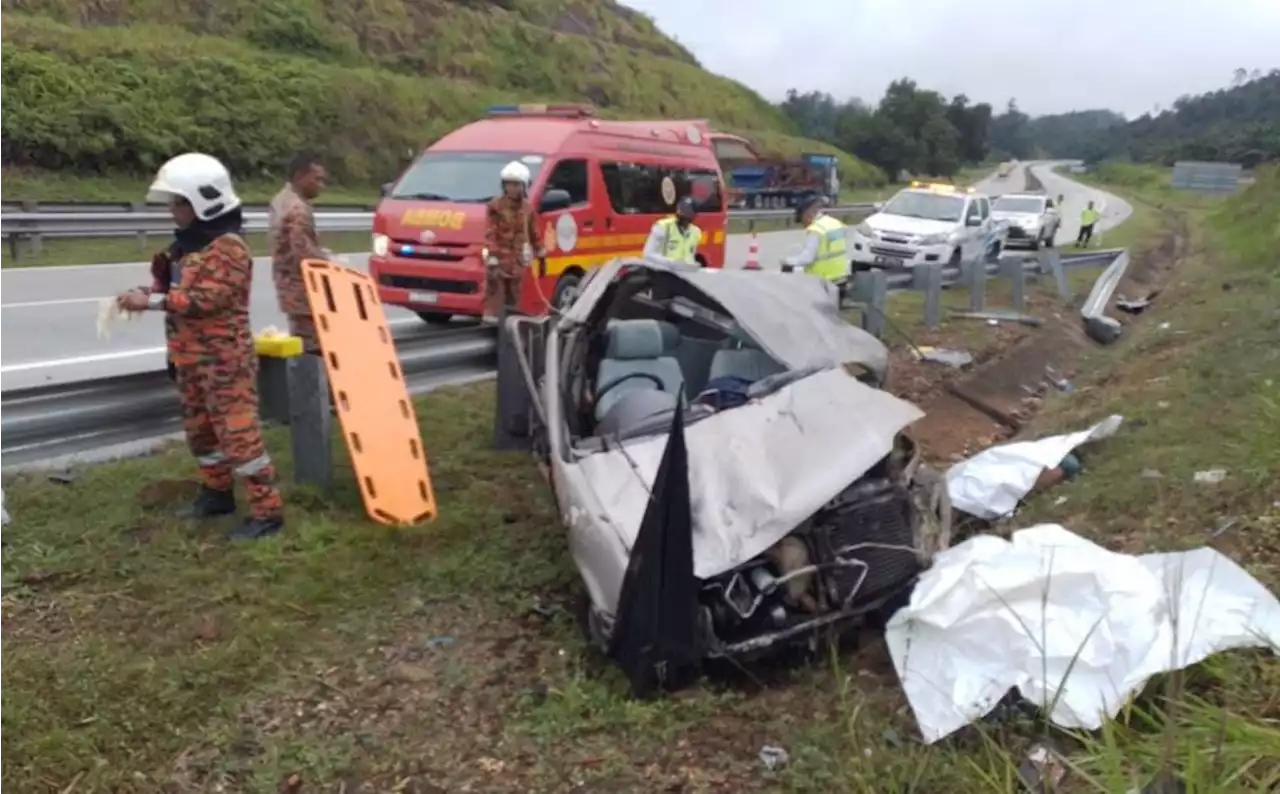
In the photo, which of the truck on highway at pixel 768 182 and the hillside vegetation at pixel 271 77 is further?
the truck on highway at pixel 768 182

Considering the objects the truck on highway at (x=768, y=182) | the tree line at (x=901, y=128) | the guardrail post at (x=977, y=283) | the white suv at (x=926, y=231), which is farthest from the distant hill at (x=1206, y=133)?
the guardrail post at (x=977, y=283)

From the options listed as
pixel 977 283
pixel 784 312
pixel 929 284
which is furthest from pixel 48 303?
pixel 977 283

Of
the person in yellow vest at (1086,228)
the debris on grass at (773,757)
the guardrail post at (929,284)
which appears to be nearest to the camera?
the debris on grass at (773,757)

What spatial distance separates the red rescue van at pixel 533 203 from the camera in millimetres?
10742

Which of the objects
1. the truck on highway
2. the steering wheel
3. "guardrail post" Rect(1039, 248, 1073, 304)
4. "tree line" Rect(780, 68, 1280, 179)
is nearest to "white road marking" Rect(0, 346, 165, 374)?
the steering wheel

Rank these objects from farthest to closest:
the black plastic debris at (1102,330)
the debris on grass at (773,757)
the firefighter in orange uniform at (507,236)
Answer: the black plastic debris at (1102,330) < the firefighter in orange uniform at (507,236) < the debris on grass at (773,757)

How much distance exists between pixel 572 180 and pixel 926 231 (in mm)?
9808

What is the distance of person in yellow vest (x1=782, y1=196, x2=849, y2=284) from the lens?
10359 millimetres

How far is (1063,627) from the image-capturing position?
357 centimetres

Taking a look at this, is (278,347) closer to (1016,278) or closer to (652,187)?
(652,187)

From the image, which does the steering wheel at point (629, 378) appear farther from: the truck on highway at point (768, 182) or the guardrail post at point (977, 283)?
the truck on highway at point (768, 182)

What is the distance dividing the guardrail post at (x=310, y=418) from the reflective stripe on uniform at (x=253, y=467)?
1.87 feet

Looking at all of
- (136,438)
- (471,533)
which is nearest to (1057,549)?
(471,533)

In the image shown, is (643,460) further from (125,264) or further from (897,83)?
(897,83)
